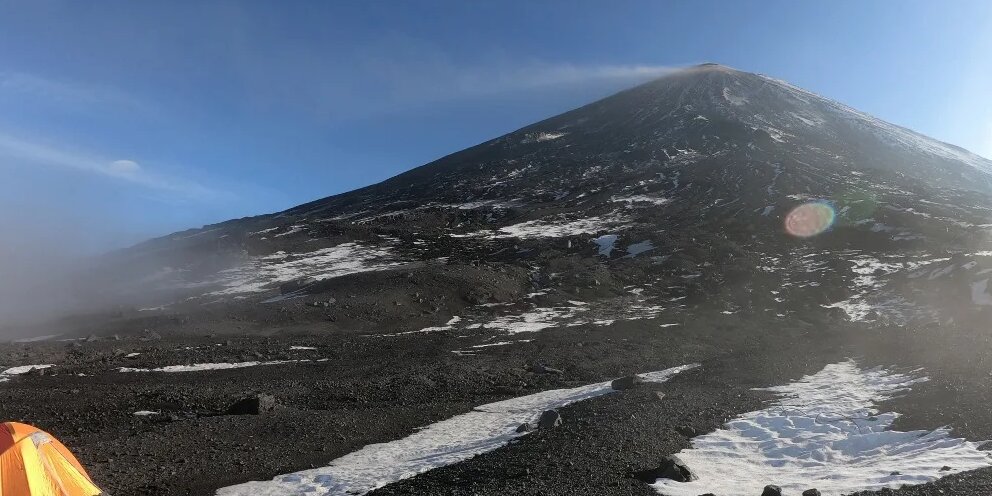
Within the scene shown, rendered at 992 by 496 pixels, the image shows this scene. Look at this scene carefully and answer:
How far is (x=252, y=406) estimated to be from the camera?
62.4 feet

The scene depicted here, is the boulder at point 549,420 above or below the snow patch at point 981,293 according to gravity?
above

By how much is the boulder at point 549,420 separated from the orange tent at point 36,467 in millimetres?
11265

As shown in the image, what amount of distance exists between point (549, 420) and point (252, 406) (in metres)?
10.1

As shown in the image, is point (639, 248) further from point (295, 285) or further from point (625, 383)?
point (625, 383)

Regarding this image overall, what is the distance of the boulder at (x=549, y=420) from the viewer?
672 inches

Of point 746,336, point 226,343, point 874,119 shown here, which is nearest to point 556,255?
point 746,336

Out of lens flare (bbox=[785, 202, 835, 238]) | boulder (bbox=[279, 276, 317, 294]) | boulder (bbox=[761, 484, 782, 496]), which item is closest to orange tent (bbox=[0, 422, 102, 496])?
boulder (bbox=[761, 484, 782, 496])

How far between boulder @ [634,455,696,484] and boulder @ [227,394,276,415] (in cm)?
1291

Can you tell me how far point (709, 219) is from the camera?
66625 millimetres

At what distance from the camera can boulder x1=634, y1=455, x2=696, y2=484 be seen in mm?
12056

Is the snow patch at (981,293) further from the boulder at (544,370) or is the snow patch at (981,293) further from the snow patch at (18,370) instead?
the snow patch at (18,370)

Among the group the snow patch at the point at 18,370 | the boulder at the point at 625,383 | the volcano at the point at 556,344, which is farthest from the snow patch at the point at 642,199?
the snow patch at the point at 18,370

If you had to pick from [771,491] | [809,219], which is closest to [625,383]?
[771,491]

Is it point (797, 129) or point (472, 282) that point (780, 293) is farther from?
point (797, 129)
